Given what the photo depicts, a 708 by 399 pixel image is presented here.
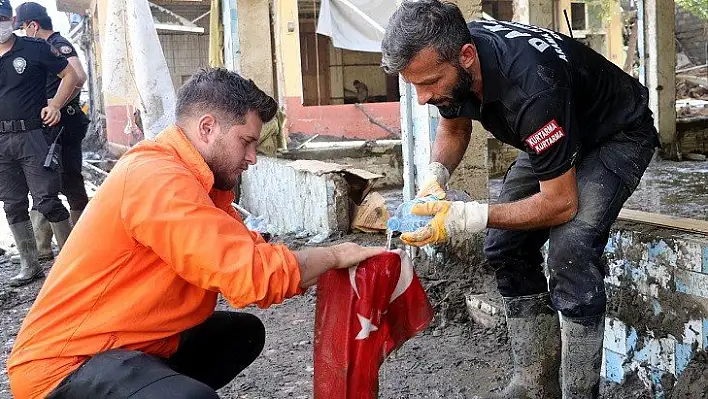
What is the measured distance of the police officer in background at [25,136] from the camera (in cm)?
594

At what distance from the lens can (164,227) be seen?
6.63 feet

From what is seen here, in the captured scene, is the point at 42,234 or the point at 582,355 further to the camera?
the point at 42,234

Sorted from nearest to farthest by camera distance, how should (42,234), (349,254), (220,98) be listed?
(220,98), (349,254), (42,234)

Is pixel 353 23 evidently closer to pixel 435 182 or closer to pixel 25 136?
pixel 25 136

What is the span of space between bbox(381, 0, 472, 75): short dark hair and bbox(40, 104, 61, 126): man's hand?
4347 mm

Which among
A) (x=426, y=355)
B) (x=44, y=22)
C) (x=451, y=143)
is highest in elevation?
(x=44, y=22)

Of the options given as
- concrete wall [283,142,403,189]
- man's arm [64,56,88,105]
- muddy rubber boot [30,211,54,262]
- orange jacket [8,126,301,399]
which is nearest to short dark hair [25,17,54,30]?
man's arm [64,56,88,105]

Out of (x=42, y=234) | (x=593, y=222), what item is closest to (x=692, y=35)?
(x=42, y=234)

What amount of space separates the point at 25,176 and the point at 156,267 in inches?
176

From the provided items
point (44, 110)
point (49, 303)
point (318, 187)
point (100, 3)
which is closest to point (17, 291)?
point (44, 110)

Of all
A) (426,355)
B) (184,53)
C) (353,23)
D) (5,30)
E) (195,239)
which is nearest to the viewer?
(195,239)

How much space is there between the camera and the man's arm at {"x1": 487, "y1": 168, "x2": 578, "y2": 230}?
2514 mm

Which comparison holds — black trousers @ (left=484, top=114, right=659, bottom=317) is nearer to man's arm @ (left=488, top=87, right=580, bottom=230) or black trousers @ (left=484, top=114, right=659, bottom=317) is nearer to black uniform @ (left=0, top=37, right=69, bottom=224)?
man's arm @ (left=488, top=87, right=580, bottom=230)

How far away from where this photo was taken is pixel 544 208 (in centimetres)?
255
